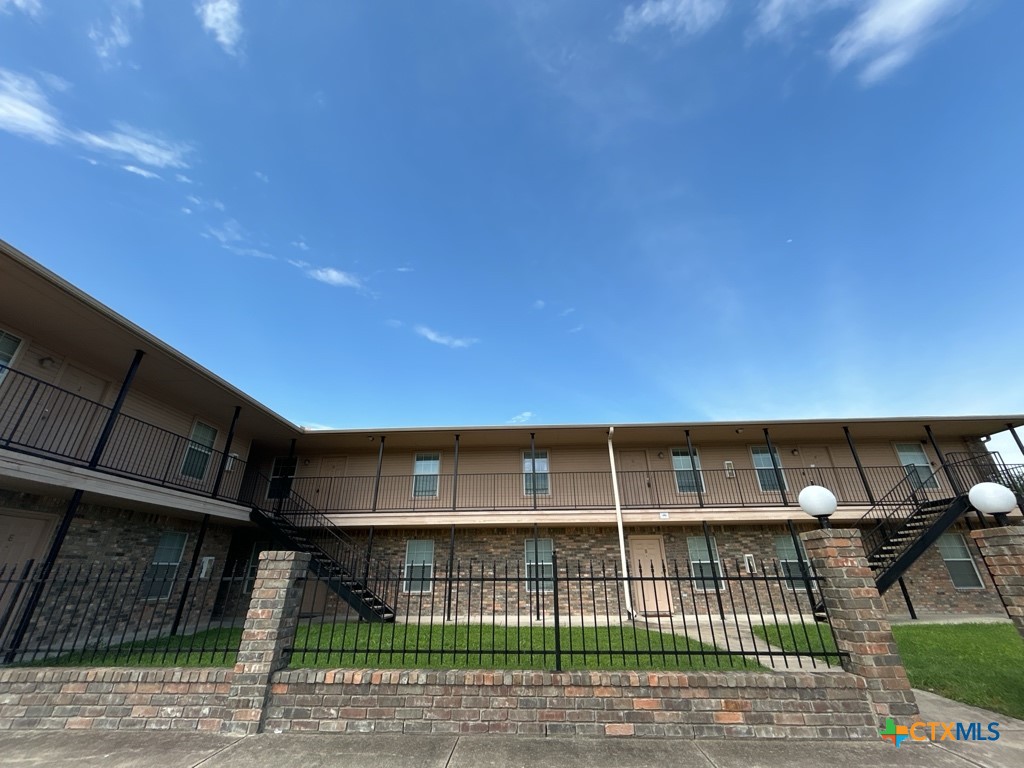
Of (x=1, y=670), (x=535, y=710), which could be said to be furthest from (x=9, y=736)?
(x=535, y=710)

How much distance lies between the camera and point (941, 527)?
10.3 metres

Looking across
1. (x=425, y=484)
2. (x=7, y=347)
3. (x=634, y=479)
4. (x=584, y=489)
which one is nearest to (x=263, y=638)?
(x=7, y=347)

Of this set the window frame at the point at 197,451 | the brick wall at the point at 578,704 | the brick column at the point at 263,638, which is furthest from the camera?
the window frame at the point at 197,451

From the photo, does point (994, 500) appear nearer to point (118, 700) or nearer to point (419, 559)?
point (118, 700)

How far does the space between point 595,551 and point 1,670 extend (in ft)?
37.5

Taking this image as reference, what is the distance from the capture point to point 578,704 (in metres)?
4.20

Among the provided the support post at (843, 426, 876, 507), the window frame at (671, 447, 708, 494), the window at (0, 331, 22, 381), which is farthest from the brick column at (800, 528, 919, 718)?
the window at (0, 331, 22, 381)

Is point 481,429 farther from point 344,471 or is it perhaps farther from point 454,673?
point 454,673

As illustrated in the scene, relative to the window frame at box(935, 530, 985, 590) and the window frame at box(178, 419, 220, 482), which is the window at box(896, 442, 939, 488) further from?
the window frame at box(178, 419, 220, 482)

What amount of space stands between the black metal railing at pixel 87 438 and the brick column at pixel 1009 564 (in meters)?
12.8

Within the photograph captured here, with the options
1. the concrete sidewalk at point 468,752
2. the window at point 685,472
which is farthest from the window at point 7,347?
the window at point 685,472

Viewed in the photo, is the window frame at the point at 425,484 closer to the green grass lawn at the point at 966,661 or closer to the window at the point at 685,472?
the window at the point at 685,472

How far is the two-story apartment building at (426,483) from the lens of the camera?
8625 millimetres

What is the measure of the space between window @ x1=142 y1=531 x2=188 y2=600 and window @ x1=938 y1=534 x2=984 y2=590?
20979mm
